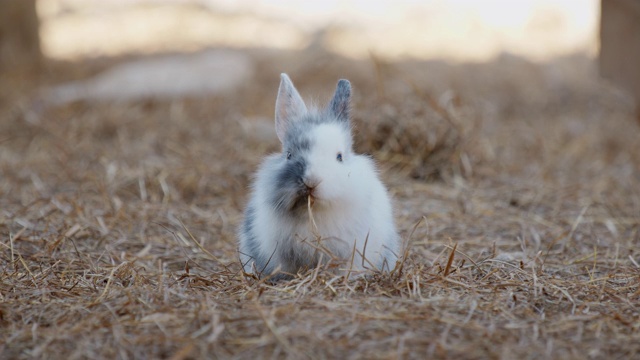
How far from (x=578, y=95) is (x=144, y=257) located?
26.5 ft

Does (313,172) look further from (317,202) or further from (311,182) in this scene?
(317,202)

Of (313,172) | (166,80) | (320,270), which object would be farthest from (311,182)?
(166,80)

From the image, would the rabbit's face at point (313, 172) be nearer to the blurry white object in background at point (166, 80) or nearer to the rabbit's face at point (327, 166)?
the rabbit's face at point (327, 166)

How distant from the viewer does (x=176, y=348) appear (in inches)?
93.0

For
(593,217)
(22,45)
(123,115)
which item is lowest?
(593,217)

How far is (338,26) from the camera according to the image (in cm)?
1345

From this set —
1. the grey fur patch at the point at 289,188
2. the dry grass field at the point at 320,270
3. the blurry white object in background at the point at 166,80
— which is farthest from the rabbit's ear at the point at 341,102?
the blurry white object in background at the point at 166,80

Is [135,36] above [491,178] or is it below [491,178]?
above

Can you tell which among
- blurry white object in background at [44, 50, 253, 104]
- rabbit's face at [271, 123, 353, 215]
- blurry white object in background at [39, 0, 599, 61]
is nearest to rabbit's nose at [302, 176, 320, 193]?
rabbit's face at [271, 123, 353, 215]

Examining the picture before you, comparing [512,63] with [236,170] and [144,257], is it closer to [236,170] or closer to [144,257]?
[236,170]

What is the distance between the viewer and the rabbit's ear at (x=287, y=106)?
336 centimetres

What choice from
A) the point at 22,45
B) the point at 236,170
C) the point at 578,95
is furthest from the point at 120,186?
the point at 578,95

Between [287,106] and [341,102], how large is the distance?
0.85 ft

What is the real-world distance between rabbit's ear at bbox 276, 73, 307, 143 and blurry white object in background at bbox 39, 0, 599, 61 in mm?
9513
